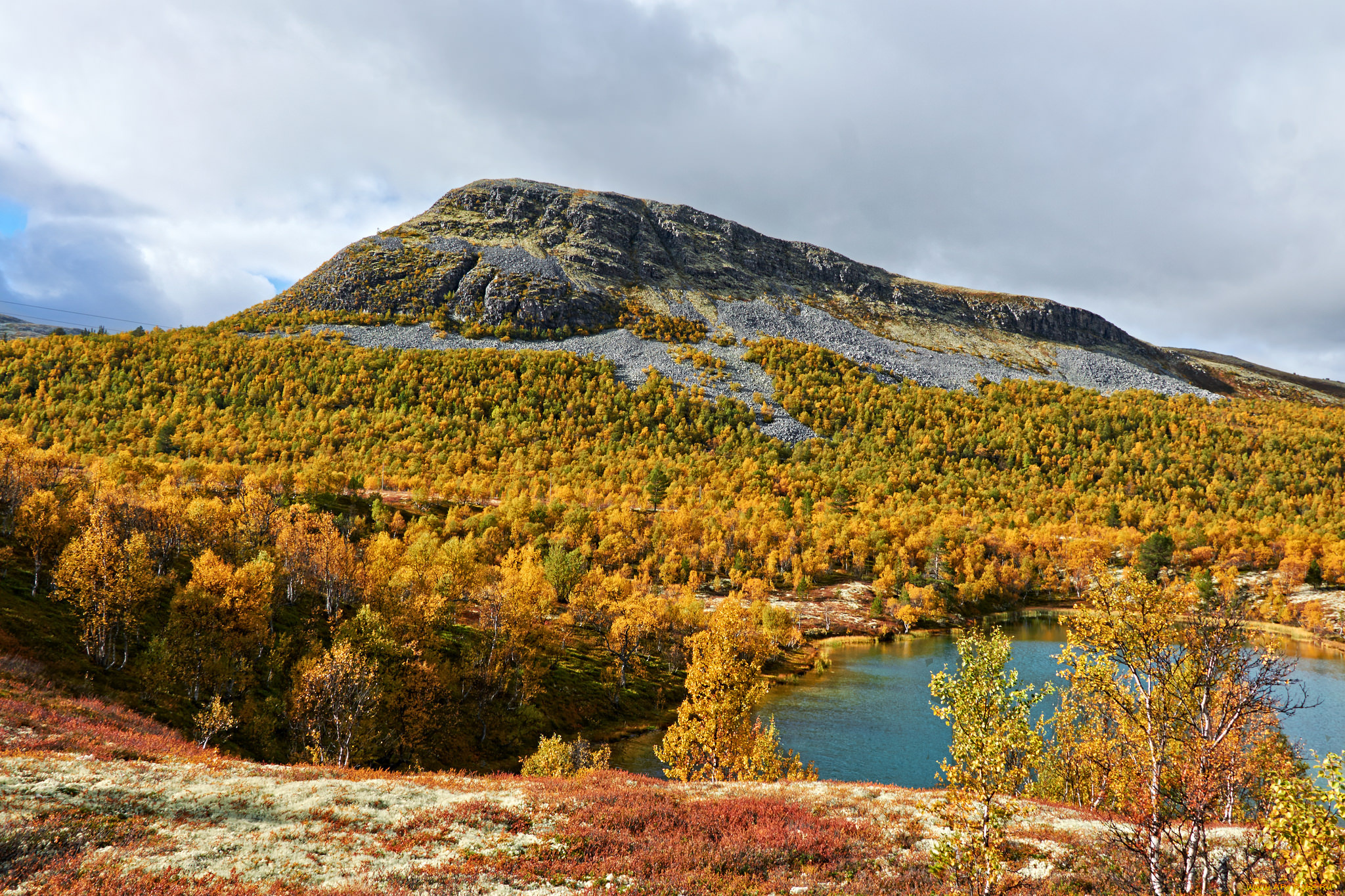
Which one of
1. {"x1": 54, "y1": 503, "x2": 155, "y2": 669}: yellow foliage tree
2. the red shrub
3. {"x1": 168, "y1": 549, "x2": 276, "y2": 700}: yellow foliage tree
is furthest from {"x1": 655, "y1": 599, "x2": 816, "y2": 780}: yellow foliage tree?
{"x1": 54, "y1": 503, "x2": 155, "y2": 669}: yellow foliage tree

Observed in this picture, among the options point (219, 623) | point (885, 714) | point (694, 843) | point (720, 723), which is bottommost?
point (885, 714)

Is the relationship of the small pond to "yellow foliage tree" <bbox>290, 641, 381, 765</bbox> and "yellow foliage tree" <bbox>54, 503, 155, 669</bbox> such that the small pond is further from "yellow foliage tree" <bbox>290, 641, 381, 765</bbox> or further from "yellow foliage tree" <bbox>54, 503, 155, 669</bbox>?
"yellow foliage tree" <bbox>54, 503, 155, 669</bbox>

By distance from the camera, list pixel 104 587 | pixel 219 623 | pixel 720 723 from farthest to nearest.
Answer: pixel 219 623
pixel 104 587
pixel 720 723

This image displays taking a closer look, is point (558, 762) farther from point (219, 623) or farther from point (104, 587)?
point (104, 587)

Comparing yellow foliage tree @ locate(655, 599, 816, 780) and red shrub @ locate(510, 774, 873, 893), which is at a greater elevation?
red shrub @ locate(510, 774, 873, 893)

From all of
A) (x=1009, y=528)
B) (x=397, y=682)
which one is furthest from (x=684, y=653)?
(x=1009, y=528)

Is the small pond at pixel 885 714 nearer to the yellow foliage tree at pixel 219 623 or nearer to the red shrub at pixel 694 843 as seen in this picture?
the red shrub at pixel 694 843

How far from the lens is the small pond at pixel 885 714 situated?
6556 centimetres

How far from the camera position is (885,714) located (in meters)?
80.6

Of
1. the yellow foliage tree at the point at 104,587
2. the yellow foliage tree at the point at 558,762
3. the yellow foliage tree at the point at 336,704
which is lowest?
the yellow foliage tree at the point at 558,762

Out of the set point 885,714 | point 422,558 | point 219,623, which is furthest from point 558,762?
point 422,558

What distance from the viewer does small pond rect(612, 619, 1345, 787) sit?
215 ft

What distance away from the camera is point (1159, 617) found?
20.9 meters

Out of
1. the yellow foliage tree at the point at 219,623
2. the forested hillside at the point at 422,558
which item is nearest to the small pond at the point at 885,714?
the forested hillside at the point at 422,558
